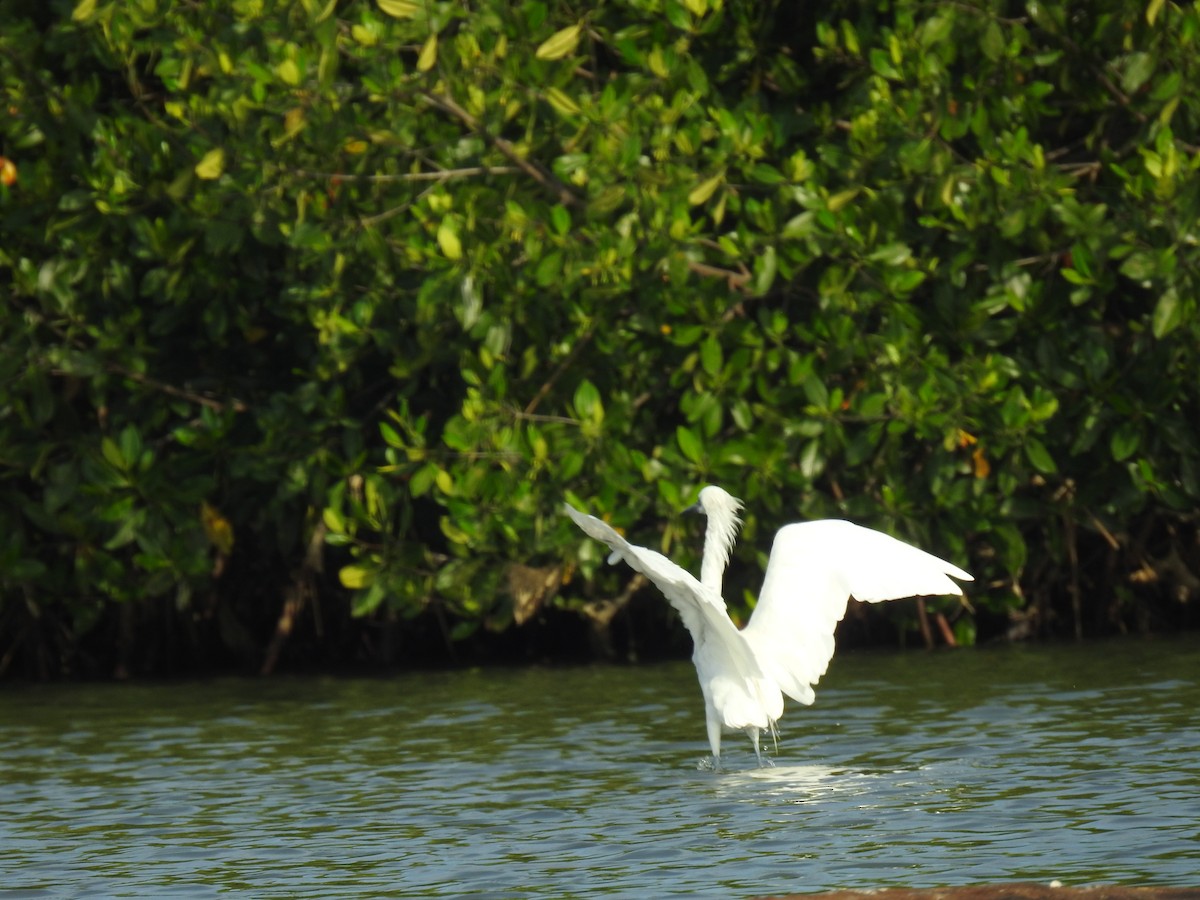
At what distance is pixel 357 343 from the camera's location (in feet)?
38.0

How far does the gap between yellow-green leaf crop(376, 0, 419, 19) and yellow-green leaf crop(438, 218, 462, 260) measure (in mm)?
1094

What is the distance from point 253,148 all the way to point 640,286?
2.21 m

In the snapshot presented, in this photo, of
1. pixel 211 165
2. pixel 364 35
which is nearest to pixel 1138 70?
pixel 364 35

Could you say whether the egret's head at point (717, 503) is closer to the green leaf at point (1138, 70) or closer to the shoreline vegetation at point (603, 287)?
the shoreline vegetation at point (603, 287)

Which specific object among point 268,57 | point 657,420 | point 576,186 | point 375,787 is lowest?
point 375,787

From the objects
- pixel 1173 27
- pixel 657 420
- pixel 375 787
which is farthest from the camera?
pixel 657 420

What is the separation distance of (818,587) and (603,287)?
9.20 ft

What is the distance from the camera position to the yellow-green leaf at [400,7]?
10141 mm

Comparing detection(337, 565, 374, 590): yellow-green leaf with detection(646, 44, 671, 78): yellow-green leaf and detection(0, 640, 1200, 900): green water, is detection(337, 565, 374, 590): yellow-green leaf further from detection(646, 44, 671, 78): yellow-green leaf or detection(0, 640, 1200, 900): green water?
detection(646, 44, 671, 78): yellow-green leaf

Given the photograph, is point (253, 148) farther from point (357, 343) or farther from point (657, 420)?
point (657, 420)

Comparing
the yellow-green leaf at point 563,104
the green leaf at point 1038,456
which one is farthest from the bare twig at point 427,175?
the green leaf at point 1038,456

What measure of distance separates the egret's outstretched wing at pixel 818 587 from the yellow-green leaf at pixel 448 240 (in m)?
2.68

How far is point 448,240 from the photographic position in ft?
34.7

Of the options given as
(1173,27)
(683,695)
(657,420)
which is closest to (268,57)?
(657,420)
